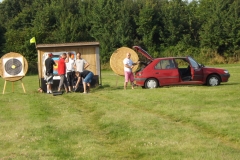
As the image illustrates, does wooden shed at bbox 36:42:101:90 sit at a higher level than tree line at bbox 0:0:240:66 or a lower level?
lower

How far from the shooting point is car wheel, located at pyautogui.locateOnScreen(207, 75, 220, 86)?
76.7 feet

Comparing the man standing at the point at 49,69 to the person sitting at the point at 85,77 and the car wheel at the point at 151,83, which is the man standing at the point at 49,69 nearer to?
the person sitting at the point at 85,77

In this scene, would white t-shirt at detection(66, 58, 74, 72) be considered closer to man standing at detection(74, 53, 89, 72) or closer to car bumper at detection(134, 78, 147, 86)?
man standing at detection(74, 53, 89, 72)

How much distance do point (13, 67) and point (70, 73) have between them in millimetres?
4045

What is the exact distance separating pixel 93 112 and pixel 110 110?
70 centimetres

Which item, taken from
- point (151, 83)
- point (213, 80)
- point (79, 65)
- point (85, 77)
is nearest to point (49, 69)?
point (79, 65)

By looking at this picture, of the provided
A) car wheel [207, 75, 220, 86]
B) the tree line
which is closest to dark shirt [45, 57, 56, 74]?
car wheel [207, 75, 220, 86]

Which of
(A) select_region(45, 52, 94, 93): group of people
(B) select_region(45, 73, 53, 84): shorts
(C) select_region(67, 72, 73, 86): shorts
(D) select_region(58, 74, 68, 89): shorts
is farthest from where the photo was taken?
(C) select_region(67, 72, 73, 86): shorts

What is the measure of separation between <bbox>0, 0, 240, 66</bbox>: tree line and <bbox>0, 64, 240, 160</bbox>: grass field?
45944mm

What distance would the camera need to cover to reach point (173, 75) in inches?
915

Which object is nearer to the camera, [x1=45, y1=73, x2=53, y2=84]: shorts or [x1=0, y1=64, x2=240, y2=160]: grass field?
[x1=0, y1=64, x2=240, y2=160]: grass field

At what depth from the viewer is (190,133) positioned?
11617 mm

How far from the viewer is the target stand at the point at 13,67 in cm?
2700

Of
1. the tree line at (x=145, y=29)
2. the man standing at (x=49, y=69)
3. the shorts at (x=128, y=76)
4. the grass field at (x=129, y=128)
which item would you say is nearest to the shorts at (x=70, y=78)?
the man standing at (x=49, y=69)
